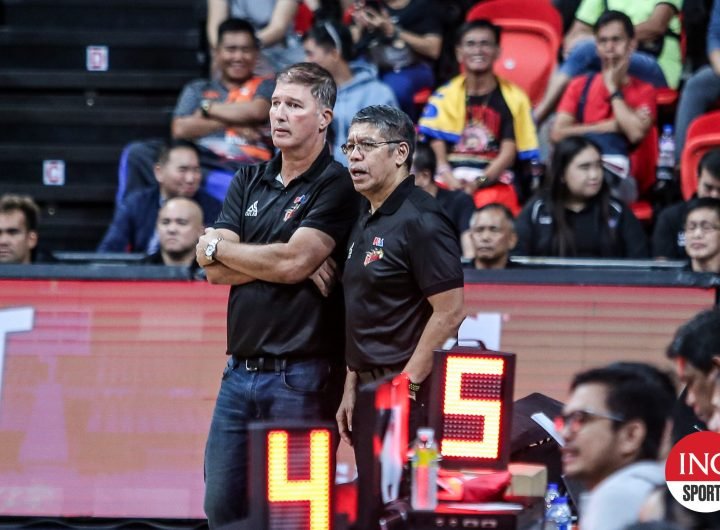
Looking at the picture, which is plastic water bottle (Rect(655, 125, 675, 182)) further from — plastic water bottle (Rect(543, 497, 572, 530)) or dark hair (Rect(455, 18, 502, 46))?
plastic water bottle (Rect(543, 497, 572, 530))

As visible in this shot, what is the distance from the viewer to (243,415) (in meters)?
6.19

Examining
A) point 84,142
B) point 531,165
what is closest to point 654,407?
point 531,165

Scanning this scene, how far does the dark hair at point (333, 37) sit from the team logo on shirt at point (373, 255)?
15.4ft

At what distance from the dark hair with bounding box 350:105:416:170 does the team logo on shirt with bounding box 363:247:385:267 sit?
0.41 meters

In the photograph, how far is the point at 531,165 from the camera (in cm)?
1059

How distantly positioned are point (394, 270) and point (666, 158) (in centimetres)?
527

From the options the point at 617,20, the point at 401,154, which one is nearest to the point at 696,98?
the point at 617,20

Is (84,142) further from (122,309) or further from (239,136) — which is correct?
(122,309)

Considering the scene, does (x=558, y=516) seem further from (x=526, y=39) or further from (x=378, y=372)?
(x=526, y=39)

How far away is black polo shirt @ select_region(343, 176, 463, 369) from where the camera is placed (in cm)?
599

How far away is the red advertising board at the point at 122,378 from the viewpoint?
8.16m

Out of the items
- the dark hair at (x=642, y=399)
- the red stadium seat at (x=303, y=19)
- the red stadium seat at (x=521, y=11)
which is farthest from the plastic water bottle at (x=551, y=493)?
the red stadium seat at (x=303, y=19)

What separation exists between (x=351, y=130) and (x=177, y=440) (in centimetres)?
274

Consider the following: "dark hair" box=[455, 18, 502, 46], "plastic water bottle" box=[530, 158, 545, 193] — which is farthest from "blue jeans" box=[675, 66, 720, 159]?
"dark hair" box=[455, 18, 502, 46]
